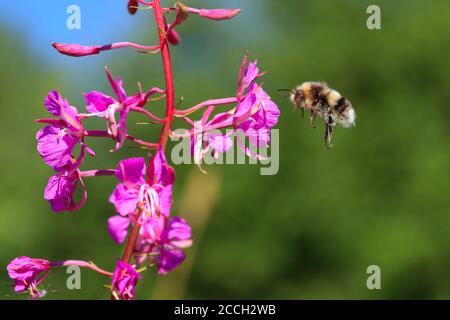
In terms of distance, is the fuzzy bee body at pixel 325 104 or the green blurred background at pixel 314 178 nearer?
the fuzzy bee body at pixel 325 104

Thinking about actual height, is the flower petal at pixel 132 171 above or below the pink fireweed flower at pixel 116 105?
below

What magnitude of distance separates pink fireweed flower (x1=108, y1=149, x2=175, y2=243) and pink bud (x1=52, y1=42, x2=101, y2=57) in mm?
688

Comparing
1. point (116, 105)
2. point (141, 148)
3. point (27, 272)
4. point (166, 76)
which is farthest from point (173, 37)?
point (27, 272)

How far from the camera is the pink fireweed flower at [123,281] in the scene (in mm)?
3029

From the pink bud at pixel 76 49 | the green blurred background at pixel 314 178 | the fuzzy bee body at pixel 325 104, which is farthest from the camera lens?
the green blurred background at pixel 314 178

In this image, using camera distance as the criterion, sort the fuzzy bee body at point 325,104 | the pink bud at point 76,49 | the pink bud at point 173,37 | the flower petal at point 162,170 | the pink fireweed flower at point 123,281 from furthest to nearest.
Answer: the fuzzy bee body at point 325,104 → the pink bud at point 76,49 → the pink bud at point 173,37 → the pink fireweed flower at point 123,281 → the flower petal at point 162,170

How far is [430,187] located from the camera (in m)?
26.1

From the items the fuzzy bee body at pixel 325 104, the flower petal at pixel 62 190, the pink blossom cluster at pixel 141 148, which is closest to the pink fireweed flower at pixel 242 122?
the pink blossom cluster at pixel 141 148

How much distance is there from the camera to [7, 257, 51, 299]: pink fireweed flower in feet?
11.1

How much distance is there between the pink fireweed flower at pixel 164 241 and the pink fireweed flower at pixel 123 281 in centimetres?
23

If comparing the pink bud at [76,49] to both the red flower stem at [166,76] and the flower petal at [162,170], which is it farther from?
→ the flower petal at [162,170]

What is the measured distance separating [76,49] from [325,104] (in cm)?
258
